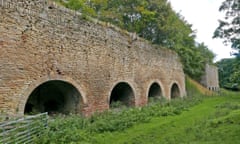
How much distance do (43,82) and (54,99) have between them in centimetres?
281

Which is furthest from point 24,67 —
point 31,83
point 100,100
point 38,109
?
point 100,100

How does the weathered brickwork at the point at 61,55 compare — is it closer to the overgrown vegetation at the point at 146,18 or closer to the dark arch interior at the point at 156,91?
the dark arch interior at the point at 156,91

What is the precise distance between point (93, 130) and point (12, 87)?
2540mm

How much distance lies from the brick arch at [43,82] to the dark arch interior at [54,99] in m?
0.14

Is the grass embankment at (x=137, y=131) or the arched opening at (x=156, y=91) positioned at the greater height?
the arched opening at (x=156, y=91)

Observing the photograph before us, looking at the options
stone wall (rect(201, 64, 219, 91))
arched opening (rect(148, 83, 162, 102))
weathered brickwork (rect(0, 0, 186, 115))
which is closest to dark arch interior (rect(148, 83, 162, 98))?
arched opening (rect(148, 83, 162, 102))

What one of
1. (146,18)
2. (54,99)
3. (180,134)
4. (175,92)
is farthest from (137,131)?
(146,18)

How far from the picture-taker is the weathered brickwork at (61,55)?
8555 mm

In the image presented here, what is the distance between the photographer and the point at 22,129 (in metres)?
7.29

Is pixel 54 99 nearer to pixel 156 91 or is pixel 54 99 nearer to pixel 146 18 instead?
pixel 156 91

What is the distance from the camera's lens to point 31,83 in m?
9.21

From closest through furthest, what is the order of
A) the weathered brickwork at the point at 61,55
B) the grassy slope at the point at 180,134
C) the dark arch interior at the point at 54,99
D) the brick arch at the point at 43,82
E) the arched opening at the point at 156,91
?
the grassy slope at the point at 180,134 → the weathered brickwork at the point at 61,55 → the brick arch at the point at 43,82 → the dark arch interior at the point at 54,99 → the arched opening at the point at 156,91

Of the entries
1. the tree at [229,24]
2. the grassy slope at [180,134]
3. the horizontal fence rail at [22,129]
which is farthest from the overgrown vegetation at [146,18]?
the horizontal fence rail at [22,129]

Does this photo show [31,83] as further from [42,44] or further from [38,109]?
[38,109]
